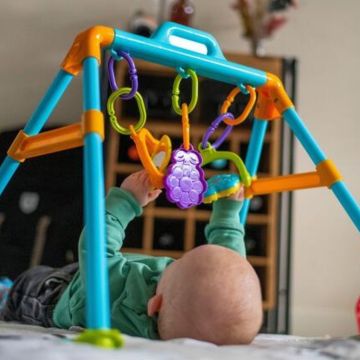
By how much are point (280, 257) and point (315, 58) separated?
938mm

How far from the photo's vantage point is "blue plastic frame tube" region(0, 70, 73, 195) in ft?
2.92

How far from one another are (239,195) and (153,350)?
1.67 feet

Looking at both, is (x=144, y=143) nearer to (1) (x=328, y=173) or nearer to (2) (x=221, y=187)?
(2) (x=221, y=187)

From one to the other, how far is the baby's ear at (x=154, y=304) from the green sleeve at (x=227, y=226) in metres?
0.20

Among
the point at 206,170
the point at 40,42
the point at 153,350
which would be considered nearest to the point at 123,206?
the point at 153,350

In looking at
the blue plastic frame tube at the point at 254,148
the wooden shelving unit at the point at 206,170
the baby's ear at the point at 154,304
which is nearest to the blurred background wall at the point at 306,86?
the wooden shelving unit at the point at 206,170

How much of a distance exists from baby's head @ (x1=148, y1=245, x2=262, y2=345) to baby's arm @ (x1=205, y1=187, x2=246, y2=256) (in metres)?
0.19

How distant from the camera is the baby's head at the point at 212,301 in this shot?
2.43 ft

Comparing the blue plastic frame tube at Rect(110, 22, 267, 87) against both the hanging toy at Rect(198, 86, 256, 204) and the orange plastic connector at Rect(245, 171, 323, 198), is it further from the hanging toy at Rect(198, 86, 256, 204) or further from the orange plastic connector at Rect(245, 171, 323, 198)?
the orange plastic connector at Rect(245, 171, 323, 198)

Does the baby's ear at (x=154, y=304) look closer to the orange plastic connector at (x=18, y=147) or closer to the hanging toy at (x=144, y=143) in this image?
the hanging toy at (x=144, y=143)

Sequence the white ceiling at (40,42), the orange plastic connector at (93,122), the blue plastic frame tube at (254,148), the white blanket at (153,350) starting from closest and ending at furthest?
the white blanket at (153,350) → the orange plastic connector at (93,122) → the blue plastic frame tube at (254,148) → the white ceiling at (40,42)

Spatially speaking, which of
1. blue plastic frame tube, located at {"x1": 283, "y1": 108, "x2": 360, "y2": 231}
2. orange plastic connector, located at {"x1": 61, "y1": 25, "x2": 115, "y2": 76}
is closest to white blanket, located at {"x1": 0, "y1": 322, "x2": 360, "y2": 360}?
blue plastic frame tube, located at {"x1": 283, "y1": 108, "x2": 360, "y2": 231}

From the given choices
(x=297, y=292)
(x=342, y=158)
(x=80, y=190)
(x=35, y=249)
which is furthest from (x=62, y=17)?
(x=297, y=292)

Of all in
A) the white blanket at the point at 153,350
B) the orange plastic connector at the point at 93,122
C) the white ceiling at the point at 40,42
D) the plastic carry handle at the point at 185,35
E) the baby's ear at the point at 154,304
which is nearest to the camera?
the white blanket at the point at 153,350
